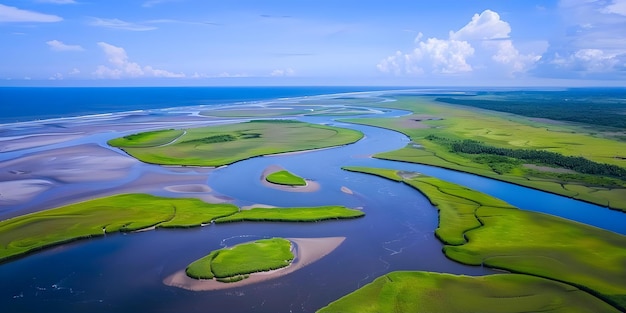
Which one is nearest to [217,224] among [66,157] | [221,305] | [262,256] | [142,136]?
[262,256]

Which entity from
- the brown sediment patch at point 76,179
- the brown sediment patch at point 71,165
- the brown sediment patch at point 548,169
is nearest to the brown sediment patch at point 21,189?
the brown sediment patch at point 76,179

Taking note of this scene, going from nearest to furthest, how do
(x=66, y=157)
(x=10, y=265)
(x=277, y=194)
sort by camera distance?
(x=10, y=265) → (x=277, y=194) → (x=66, y=157)

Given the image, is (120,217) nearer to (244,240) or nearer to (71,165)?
(244,240)

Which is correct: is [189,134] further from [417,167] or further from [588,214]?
[588,214]

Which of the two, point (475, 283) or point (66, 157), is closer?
point (475, 283)

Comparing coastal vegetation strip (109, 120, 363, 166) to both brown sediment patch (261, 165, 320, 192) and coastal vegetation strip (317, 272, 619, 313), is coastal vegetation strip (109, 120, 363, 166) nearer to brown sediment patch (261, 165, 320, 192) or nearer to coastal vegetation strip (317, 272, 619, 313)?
brown sediment patch (261, 165, 320, 192)

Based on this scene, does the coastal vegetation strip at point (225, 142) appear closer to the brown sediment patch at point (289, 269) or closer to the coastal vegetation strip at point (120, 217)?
the coastal vegetation strip at point (120, 217)
